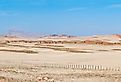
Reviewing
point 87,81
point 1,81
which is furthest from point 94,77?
point 1,81

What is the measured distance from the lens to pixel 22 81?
20.9 meters

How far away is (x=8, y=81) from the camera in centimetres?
2061

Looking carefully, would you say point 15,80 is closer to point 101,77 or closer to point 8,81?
point 8,81

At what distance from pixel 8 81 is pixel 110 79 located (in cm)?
676

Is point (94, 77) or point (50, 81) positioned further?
point (94, 77)

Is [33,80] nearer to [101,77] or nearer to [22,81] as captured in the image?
[22,81]

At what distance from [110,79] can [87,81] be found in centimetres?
174

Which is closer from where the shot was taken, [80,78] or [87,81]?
[87,81]

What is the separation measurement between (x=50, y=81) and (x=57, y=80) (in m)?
0.93

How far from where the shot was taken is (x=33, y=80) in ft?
70.8

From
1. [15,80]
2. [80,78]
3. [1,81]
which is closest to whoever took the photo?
[1,81]

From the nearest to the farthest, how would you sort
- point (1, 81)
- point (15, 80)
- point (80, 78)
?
point (1, 81), point (15, 80), point (80, 78)

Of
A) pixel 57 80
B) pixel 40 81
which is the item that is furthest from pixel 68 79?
pixel 40 81

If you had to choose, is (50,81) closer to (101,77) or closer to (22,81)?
(22,81)
